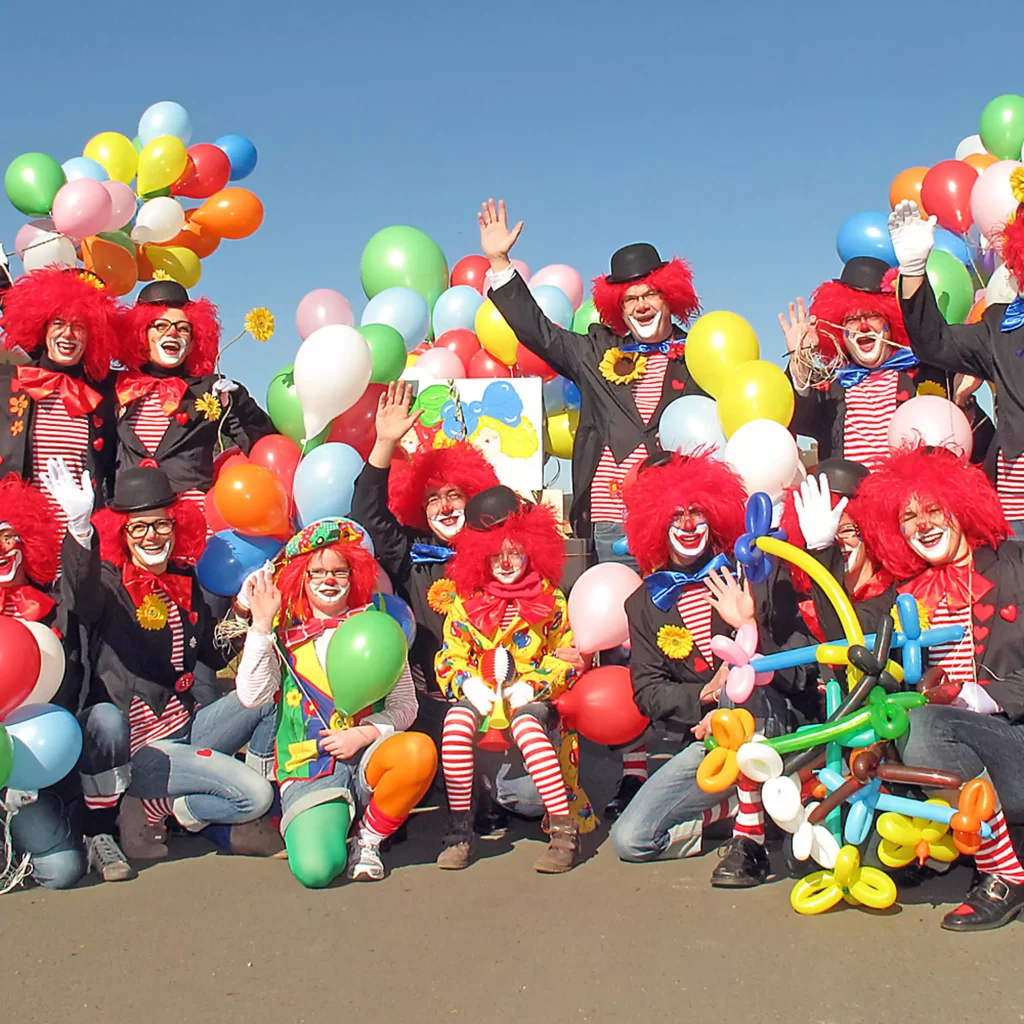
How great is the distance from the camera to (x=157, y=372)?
559 centimetres

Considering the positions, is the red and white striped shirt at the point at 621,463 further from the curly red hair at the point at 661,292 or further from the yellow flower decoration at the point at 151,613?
the yellow flower decoration at the point at 151,613

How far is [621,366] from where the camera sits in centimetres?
543

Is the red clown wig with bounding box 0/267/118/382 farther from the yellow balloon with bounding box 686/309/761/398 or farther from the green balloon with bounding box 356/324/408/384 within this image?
the yellow balloon with bounding box 686/309/761/398

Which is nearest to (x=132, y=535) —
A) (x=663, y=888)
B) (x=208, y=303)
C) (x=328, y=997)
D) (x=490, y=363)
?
(x=208, y=303)

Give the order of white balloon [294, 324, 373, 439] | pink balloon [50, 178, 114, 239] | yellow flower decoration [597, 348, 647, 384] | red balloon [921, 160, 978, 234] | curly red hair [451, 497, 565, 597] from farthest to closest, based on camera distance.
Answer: pink balloon [50, 178, 114, 239] → red balloon [921, 160, 978, 234] → yellow flower decoration [597, 348, 647, 384] → white balloon [294, 324, 373, 439] → curly red hair [451, 497, 565, 597]

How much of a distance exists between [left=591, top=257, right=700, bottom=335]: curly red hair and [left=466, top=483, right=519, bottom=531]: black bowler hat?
1412mm

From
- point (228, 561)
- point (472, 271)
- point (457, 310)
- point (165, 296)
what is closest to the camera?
point (228, 561)

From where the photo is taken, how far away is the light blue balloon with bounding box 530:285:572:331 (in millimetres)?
6703

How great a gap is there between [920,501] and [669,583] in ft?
3.20

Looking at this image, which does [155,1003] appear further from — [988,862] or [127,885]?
[988,862]

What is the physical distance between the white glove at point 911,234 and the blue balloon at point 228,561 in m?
2.91

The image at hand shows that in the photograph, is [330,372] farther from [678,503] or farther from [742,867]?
[742,867]

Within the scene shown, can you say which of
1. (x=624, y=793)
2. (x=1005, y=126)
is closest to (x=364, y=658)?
(x=624, y=793)

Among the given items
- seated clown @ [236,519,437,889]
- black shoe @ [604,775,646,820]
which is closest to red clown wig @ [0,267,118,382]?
seated clown @ [236,519,437,889]
